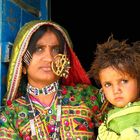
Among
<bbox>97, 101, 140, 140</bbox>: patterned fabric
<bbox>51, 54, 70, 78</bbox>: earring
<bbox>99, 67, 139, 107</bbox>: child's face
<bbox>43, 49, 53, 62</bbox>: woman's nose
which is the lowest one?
<bbox>97, 101, 140, 140</bbox>: patterned fabric

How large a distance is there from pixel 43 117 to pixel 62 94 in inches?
7.7

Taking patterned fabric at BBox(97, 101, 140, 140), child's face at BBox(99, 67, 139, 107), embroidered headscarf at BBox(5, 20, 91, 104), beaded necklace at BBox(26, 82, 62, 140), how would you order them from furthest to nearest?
embroidered headscarf at BBox(5, 20, 91, 104) < beaded necklace at BBox(26, 82, 62, 140) < child's face at BBox(99, 67, 139, 107) < patterned fabric at BBox(97, 101, 140, 140)

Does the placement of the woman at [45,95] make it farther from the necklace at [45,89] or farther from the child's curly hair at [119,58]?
the child's curly hair at [119,58]

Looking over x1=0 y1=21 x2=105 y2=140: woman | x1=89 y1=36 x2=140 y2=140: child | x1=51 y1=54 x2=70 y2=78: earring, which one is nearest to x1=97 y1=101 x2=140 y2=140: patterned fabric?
x1=89 y1=36 x2=140 y2=140: child

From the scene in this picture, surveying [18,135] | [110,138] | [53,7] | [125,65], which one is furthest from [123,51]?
[53,7]

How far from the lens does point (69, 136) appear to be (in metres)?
2.48

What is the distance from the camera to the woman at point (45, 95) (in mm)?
2488

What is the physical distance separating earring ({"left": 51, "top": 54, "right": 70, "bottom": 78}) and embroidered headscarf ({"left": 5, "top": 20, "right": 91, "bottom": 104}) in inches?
5.1

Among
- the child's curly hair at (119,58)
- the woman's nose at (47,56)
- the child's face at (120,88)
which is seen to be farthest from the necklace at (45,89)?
the child's face at (120,88)

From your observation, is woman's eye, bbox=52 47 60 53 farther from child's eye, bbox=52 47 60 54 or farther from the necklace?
the necklace

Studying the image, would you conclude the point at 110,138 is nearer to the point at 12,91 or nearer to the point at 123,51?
the point at 123,51

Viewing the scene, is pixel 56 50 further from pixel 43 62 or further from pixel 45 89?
pixel 45 89

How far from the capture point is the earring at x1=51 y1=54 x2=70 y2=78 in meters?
2.55

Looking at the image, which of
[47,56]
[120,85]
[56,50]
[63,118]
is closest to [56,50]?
[56,50]
